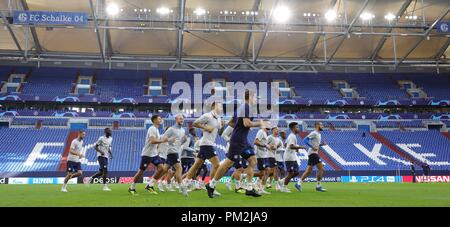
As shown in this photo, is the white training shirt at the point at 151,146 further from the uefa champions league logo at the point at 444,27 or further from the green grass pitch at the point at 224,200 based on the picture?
the uefa champions league logo at the point at 444,27

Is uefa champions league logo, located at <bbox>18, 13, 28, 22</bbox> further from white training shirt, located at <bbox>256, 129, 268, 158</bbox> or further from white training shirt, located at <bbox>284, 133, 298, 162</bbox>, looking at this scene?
white training shirt, located at <bbox>284, 133, 298, 162</bbox>

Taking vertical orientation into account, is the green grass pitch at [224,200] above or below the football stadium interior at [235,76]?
below

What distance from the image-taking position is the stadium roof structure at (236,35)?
116 ft

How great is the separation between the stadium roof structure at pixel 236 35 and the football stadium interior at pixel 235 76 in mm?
136

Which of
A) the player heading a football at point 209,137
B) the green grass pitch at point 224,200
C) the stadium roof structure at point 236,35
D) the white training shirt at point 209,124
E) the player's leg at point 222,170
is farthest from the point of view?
the stadium roof structure at point 236,35

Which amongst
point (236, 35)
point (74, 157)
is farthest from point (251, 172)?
point (236, 35)

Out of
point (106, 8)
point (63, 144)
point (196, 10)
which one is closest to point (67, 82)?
point (63, 144)

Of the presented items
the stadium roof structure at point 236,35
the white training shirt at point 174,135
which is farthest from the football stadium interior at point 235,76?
the white training shirt at point 174,135

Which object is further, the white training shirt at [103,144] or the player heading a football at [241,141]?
the white training shirt at [103,144]

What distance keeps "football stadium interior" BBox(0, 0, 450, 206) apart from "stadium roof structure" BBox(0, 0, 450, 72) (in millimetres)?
136

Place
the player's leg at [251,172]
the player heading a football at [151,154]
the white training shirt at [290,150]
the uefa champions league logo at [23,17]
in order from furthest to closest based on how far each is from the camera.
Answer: the uefa champions league logo at [23,17]
the white training shirt at [290,150]
the player heading a football at [151,154]
the player's leg at [251,172]

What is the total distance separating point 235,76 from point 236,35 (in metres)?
8.12
